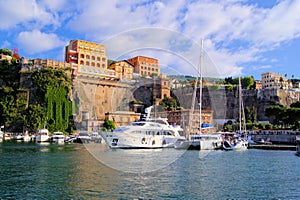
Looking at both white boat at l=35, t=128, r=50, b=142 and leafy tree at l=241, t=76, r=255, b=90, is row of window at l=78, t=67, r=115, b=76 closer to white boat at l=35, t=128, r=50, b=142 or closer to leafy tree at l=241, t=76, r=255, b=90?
white boat at l=35, t=128, r=50, b=142

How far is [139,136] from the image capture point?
3366 cm

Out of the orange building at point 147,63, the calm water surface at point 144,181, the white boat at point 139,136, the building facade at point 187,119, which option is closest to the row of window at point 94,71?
the building facade at point 187,119

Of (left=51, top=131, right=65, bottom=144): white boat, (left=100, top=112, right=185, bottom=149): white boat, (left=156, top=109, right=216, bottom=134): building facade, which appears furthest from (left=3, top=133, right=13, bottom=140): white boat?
(left=156, top=109, right=216, bottom=134): building facade

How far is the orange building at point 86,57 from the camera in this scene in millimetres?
66000

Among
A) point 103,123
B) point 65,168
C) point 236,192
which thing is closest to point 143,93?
point 103,123

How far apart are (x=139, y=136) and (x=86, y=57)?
40440 mm

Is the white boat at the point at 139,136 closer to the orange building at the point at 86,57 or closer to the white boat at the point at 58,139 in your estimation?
the white boat at the point at 58,139

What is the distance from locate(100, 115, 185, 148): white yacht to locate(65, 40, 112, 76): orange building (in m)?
33.0

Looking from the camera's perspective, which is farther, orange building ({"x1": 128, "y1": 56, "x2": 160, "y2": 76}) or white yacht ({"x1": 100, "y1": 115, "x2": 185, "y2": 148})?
white yacht ({"x1": 100, "y1": 115, "x2": 185, "y2": 148})

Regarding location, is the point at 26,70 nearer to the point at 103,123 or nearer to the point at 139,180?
the point at 103,123

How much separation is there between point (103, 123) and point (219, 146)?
91.3 ft

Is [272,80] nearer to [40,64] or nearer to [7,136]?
[40,64]

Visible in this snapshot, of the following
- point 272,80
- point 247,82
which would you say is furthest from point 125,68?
point 272,80

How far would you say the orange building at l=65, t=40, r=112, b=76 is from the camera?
66.0 metres
